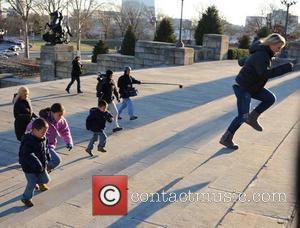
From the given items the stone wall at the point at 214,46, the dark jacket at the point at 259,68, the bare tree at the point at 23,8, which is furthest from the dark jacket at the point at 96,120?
the bare tree at the point at 23,8

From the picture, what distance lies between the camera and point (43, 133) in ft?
15.9

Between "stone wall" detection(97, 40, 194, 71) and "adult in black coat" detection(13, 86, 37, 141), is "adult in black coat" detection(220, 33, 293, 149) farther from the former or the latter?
"stone wall" detection(97, 40, 194, 71)

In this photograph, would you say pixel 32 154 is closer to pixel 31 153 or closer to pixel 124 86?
pixel 31 153

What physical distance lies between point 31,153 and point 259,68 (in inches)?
119

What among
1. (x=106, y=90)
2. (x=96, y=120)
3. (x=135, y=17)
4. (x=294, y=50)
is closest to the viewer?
(x=96, y=120)

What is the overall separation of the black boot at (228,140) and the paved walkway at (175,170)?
0.10 meters

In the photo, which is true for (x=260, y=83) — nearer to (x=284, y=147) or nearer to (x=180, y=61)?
(x=284, y=147)

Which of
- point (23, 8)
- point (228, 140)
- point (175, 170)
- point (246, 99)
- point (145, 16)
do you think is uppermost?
point (145, 16)

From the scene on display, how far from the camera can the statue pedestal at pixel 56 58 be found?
71.8 ft

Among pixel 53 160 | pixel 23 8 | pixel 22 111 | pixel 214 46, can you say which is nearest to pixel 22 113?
pixel 22 111

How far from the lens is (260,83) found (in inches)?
237

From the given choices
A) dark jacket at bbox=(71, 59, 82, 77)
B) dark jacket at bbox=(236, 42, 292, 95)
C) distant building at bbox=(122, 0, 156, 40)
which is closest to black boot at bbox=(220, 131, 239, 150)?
dark jacket at bbox=(236, 42, 292, 95)

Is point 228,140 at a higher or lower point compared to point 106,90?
lower

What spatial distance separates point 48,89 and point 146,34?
3434 inches
